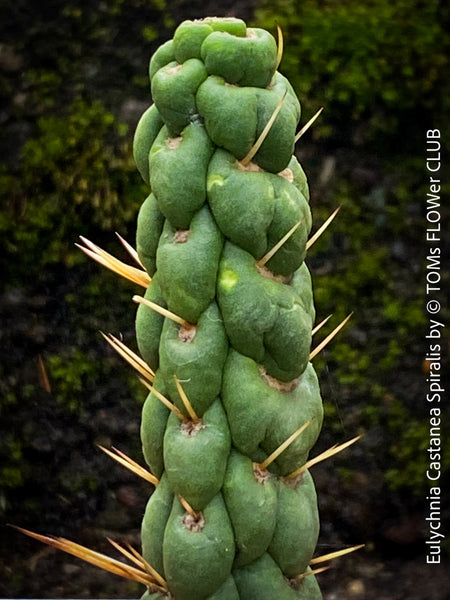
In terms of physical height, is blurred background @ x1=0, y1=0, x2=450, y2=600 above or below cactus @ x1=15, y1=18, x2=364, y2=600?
below

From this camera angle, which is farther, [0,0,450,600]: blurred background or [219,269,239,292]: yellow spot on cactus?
[0,0,450,600]: blurred background

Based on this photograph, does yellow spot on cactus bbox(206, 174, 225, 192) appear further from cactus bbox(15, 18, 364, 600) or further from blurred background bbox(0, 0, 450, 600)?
blurred background bbox(0, 0, 450, 600)

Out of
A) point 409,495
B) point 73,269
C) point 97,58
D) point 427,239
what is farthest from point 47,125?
point 409,495

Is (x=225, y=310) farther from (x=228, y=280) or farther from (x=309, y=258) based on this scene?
(x=309, y=258)

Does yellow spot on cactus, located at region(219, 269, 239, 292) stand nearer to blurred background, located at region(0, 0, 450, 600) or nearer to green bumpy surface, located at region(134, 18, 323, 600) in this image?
green bumpy surface, located at region(134, 18, 323, 600)

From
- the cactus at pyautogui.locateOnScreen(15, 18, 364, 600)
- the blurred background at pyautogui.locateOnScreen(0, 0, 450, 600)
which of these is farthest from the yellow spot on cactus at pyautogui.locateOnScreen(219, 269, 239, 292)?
the blurred background at pyautogui.locateOnScreen(0, 0, 450, 600)

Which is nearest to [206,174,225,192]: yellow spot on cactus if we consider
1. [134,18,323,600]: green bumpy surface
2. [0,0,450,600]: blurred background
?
[134,18,323,600]: green bumpy surface

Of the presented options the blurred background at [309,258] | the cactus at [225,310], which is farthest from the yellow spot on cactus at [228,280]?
the blurred background at [309,258]
